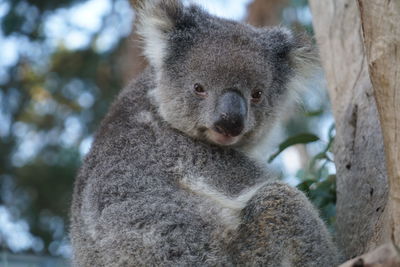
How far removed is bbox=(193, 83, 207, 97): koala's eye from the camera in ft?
14.2

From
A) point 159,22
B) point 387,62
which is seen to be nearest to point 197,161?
point 159,22

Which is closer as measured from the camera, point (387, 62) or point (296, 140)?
point (387, 62)

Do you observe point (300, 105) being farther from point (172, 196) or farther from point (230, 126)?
point (172, 196)

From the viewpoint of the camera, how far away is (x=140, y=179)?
3896 millimetres

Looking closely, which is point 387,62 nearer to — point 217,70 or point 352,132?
point 217,70

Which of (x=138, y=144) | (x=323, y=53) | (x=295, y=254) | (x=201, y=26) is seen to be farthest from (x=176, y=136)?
(x=323, y=53)

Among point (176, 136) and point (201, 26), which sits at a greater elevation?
point (201, 26)

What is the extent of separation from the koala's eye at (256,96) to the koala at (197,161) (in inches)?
0.6

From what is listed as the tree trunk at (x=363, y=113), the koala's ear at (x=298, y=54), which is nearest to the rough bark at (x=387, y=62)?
the tree trunk at (x=363, y=113)

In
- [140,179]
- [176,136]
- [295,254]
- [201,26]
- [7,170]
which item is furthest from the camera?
[7,170]

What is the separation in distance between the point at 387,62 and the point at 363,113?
192cm

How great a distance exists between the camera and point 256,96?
4.43 m

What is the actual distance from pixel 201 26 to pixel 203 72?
44 centimetres

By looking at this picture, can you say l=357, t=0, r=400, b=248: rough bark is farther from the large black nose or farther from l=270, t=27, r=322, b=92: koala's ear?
l=270, t=27, r=322, b=92: koala's ear
